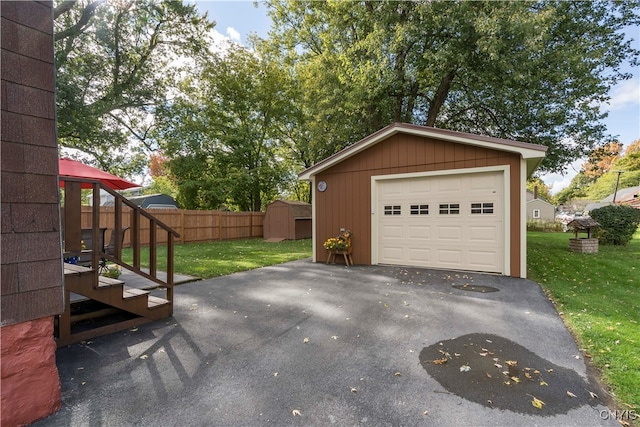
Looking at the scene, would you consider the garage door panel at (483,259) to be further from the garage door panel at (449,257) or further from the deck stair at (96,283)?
the deck stair at (96,283)

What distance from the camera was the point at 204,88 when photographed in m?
18.6

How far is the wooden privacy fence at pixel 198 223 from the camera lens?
11.5 metres

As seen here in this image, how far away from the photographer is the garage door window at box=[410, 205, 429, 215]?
6906mm

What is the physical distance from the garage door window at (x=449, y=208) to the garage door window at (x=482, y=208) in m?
0.30

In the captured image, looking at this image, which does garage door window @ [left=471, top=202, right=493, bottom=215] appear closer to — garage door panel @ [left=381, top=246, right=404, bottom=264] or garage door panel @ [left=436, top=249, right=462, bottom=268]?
garage door panel @ [left=436, top=249, right=462, bottom=268]

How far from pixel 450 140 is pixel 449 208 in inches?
60.5

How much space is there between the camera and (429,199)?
6.88 meters

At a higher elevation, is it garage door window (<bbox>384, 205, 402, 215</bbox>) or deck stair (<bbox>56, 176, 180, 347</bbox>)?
garage door window (<bbox>384, 205, 402, 215</bbox>)

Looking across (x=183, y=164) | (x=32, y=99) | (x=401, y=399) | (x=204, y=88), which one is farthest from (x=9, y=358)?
(x=204, y=88)

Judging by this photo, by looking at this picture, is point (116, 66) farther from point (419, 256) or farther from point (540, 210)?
point (540, 210)

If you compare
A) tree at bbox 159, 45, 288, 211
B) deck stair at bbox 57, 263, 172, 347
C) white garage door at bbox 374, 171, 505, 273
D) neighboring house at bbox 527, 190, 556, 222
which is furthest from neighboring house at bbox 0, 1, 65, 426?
neighboring house at bbox 527, 190, 556, 222

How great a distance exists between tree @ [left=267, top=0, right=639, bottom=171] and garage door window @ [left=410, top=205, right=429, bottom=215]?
5.35 m

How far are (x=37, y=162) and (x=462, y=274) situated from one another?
675cm

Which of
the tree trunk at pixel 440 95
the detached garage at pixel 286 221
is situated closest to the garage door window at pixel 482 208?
the tree trunk at pixel 440 95
